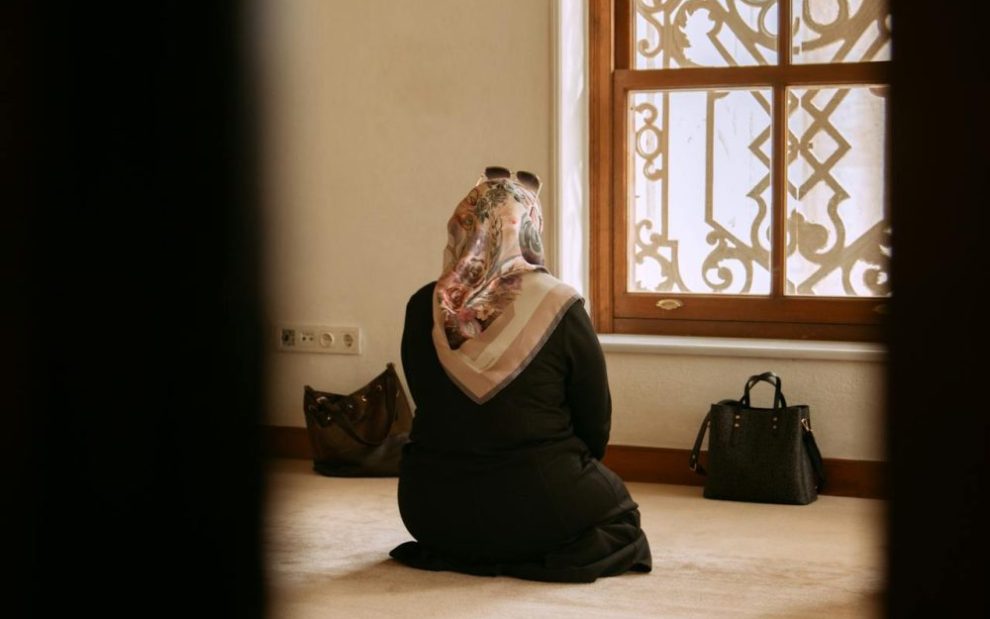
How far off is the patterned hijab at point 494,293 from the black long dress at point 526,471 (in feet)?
0.13

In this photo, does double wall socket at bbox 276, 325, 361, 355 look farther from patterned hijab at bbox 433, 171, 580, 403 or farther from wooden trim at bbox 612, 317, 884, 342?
patterned hijab at bbox 433, 171, 580, 403

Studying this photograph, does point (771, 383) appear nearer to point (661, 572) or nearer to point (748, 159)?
point (748, 159)

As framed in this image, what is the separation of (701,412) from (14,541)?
14.5 feet

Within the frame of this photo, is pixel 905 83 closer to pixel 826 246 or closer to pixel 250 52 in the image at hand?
pixel 250 52

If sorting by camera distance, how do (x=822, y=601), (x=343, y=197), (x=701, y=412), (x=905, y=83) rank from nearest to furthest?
1. (x=905, y=83)
2. (x=822, y=601)
3. (x=701, y=412)
4. (x=343, y=197)

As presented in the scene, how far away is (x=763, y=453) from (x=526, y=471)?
1.36 m

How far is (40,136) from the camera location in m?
0.38

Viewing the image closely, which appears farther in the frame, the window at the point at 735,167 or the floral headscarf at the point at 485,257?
the window at the point at 735,167

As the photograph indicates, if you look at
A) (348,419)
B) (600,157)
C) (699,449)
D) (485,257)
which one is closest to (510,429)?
(485,257)

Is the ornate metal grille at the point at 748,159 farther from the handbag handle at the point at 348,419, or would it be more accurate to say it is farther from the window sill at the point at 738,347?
the handbag handle at the point at 348,419

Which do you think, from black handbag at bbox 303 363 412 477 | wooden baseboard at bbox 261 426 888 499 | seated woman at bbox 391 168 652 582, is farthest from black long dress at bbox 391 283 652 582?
black handbag at bbox 303 363 412 477

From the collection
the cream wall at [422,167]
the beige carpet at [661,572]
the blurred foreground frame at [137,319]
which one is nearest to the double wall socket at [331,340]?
the cream wall at [422,167]

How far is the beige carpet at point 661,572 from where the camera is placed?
3180 millimetres

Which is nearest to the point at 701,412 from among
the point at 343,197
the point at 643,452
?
the point at 643,452
